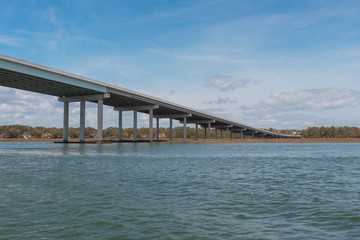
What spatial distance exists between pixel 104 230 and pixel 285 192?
8.31m

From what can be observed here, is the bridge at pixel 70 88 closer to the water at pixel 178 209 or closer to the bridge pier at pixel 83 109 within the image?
the bridge pier at pixel 83 109

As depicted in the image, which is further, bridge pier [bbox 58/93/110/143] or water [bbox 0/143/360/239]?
bridge pier [bbox 58/93/110/143]

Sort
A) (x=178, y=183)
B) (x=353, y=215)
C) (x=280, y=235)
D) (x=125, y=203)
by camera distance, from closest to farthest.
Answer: (x=280, y=235) < (x=353, y=215) < (x=125, y=203) < (x=178, y=183)

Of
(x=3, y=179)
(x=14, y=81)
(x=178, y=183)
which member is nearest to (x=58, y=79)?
(x=14, y=81)

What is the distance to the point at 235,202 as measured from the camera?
10930 millimetres

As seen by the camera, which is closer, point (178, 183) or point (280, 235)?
point (280, 235)

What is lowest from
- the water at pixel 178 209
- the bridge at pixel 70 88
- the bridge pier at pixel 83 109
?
the water at pixel 178 209

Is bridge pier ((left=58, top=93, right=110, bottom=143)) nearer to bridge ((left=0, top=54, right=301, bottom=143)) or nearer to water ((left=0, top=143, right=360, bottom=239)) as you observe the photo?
bridge ((left=0, top=54, right=301, bottom=143))

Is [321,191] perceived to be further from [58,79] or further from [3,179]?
[58,79]

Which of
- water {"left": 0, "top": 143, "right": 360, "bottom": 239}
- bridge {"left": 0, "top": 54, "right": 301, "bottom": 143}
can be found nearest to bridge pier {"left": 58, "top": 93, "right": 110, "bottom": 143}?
bridge {"left": 0, "top": 54, "right": 301, "bottom": 143}

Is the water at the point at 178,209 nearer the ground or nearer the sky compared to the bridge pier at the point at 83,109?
nearer the ground

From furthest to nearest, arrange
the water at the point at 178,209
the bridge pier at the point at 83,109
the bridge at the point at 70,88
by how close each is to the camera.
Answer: the bridge pier at the point at 83,109
the bridge at the point at 70,88
the water at the point at 178,209

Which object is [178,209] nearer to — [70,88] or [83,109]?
[70,88]

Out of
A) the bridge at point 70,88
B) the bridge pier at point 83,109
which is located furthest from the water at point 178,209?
the bridge pier at point 83,109
